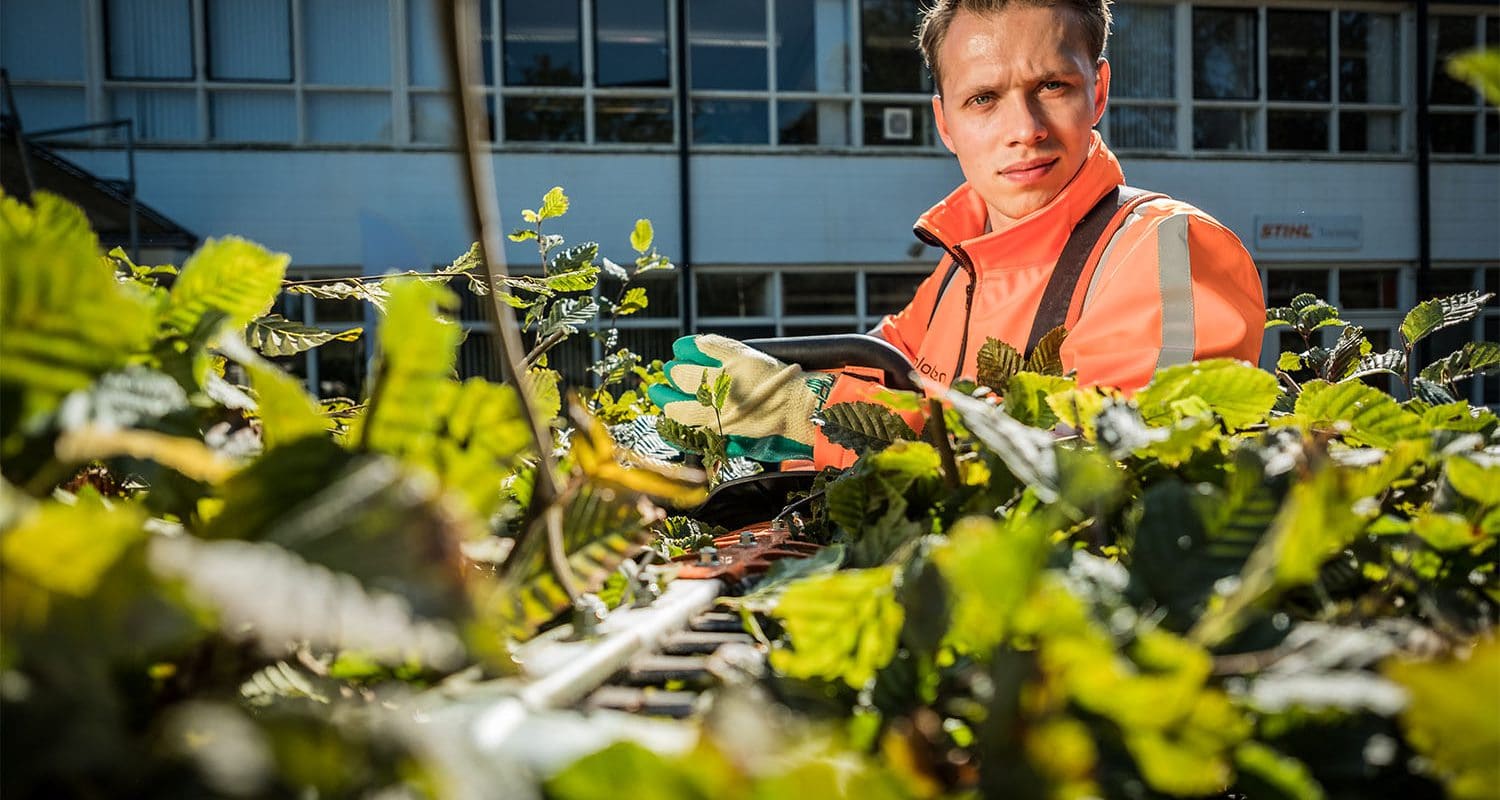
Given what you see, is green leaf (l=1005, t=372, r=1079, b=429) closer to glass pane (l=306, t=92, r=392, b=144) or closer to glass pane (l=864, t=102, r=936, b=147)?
glass pane (l=306, t=92, r=392, b=144)

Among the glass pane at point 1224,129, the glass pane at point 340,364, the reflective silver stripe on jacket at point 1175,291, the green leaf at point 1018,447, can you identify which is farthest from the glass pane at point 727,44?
the green leaf at point 1018,447

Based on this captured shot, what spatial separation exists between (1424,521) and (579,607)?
306mm

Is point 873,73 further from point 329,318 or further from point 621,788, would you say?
point 621,788

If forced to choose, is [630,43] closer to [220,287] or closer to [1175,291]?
[1175,291]

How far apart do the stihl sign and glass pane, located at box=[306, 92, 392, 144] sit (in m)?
8.63

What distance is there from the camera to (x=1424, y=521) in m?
0.33

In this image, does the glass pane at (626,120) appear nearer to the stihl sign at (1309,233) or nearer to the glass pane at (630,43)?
the glass pane at (630,43)

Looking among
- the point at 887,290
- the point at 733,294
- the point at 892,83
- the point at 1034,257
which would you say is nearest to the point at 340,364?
the point at 733,294

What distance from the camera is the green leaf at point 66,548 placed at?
19cm

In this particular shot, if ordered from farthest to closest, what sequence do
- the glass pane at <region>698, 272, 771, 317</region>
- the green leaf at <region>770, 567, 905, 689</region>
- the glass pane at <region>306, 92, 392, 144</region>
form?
the glass pane at <region>698, 272, 771, 317</region> < the glass pane at <region>306, 92, 392, 144</region> < the green leaf at <region>770, 567, 905, 689</region>

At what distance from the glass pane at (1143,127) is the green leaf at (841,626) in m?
10.5

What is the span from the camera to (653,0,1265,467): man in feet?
3.90

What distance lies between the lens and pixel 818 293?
953 centimetres

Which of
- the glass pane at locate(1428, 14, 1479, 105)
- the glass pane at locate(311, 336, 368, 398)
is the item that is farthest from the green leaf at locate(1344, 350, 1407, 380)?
the glass pane at locate(1428, 14, 1479, 105)
